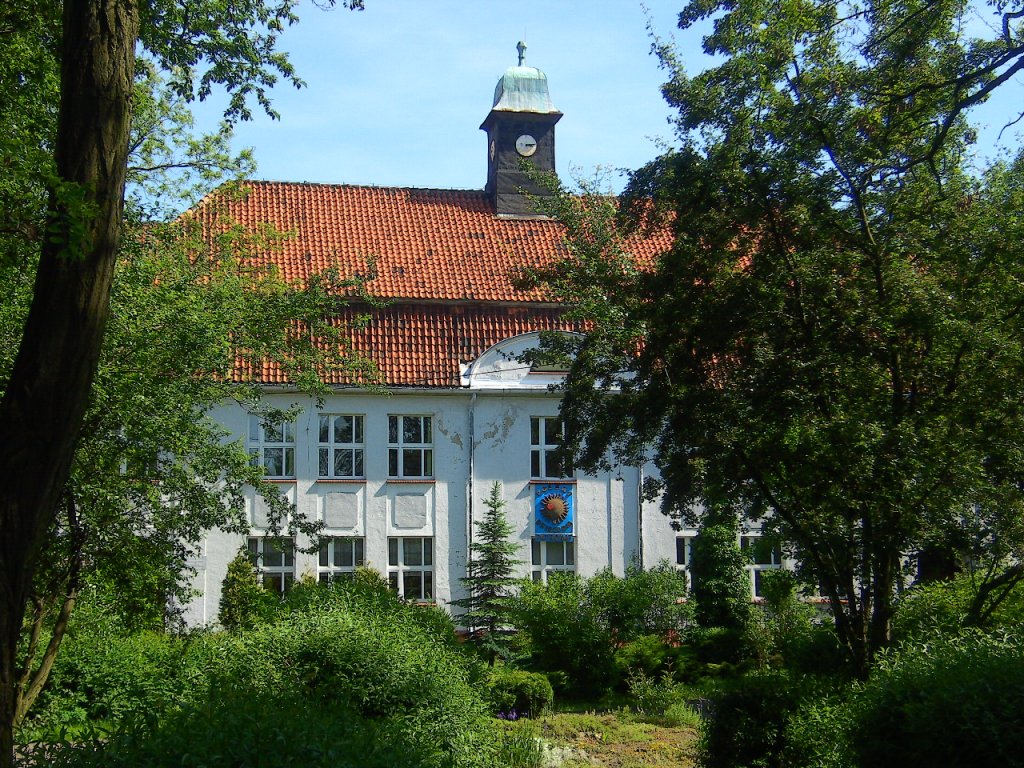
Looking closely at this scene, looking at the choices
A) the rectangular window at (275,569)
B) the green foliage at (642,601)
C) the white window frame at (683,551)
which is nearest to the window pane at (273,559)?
the rectangular window at (275,569)

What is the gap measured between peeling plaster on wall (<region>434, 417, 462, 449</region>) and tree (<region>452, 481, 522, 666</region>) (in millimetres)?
2795

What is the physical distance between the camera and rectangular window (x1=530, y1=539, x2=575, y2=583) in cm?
2702

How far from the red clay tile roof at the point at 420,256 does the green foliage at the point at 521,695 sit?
32.2ft

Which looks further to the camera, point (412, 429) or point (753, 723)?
point (412, 429)

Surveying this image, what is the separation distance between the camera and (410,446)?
2698 centimetres

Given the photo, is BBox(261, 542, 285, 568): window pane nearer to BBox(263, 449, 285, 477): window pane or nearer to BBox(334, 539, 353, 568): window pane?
BBox(334, 539, 353, 568): window pane

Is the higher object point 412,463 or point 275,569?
point 412,463

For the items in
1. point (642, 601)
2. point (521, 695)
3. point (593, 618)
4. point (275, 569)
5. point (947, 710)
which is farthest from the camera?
point (275, 569)

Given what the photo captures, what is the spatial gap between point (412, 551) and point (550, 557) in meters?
3.39

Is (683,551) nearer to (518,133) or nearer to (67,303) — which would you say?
(518,133)

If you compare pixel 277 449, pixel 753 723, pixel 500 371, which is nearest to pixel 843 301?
pixel 753 723

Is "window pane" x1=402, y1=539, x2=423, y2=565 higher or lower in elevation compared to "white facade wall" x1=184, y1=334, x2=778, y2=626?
lower

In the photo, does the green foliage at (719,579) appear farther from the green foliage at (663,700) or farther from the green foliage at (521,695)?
the green foliage at (521,695)

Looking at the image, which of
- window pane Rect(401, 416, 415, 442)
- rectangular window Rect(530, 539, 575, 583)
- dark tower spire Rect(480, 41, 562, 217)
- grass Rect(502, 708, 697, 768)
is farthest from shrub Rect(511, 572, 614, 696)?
dark tower spire Rect(480, 41, 562, 217)
